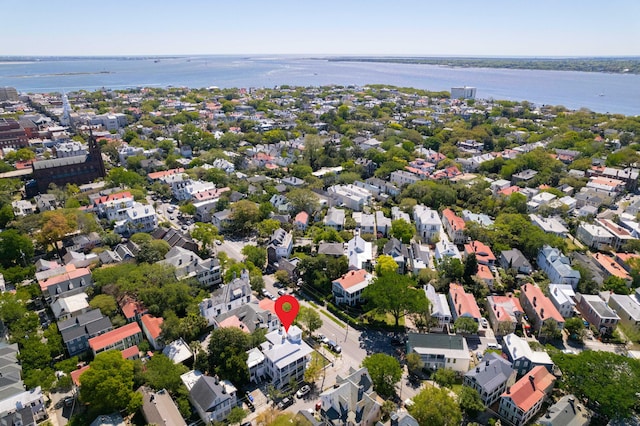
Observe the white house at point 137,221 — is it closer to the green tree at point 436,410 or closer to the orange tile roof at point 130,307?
the orange tile roof at point 130,307

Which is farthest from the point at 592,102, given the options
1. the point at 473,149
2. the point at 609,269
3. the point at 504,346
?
the point at 504,346

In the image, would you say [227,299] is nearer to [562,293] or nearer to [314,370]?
[314,370]

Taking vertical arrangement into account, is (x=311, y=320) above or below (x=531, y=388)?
above

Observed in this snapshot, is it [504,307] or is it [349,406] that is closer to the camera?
[349,406]

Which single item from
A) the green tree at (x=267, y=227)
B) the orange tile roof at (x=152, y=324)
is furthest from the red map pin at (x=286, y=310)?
the green tree at (x=267, y=227)

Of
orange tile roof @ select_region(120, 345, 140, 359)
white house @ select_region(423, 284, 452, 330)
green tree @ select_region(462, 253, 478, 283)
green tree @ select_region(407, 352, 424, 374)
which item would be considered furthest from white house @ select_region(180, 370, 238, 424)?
green tree @ select_region(462, 253, 478, 283)

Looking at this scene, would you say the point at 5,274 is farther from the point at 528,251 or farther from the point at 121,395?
the point at 528,251

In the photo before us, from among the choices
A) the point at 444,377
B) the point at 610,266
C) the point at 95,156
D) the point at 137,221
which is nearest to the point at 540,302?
the point at 610,266
